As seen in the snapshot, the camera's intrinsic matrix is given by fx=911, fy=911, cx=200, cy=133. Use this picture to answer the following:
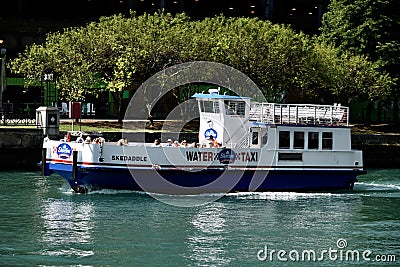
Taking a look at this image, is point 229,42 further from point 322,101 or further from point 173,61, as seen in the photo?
point 322,101

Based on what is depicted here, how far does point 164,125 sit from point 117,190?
26085 millimetres

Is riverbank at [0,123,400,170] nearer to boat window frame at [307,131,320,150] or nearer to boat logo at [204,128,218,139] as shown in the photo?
boat logo at [204,128,218,139]

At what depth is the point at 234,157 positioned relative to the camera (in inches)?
1839

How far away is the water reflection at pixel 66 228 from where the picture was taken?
3247 cm

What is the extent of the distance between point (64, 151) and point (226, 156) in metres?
8.19

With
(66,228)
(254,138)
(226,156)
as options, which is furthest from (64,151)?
(254,138)

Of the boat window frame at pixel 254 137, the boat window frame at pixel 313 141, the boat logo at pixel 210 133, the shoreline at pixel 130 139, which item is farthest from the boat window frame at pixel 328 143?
the shoreline at pixel 130 139

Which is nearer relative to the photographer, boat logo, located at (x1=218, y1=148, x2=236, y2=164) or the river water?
the river water

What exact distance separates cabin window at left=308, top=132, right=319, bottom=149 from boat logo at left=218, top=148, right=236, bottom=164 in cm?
455

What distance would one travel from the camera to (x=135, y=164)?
45.2 m

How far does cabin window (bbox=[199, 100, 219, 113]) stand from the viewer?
159 feet

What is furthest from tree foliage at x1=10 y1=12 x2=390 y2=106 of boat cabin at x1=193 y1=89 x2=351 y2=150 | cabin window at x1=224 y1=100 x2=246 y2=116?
cabin window at x1=224 y1=100 x2=246 y2=116

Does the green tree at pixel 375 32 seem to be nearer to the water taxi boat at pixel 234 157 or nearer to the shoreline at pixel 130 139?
the shoreline at pixel 130 139

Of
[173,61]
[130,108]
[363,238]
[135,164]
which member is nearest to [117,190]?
[135,164]
